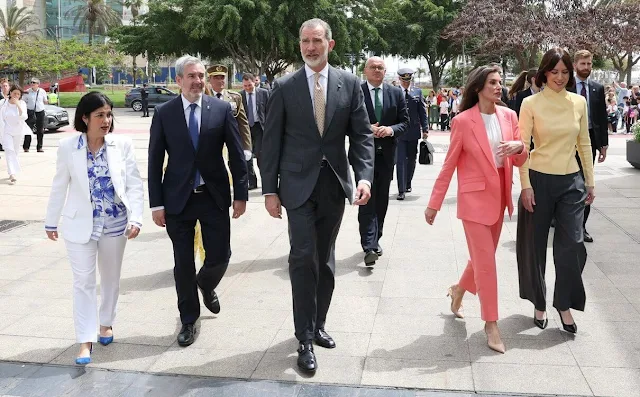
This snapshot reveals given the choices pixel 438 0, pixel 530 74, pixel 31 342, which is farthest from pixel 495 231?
pixel 438 0

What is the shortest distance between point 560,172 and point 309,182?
1714 mm

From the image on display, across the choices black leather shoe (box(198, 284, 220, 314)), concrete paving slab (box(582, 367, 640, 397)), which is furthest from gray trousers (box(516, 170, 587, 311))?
black leather shoe (box(198, 284, 220, 314))

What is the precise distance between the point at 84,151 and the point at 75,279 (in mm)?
775

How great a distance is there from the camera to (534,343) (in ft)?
15.6

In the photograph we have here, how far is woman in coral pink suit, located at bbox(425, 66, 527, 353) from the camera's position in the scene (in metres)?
4.64

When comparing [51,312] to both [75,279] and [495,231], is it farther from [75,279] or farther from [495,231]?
[495,231]

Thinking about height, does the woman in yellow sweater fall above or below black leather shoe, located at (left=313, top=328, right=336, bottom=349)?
above

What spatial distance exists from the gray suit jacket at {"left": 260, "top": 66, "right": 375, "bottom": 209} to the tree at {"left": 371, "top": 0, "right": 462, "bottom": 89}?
44.4m

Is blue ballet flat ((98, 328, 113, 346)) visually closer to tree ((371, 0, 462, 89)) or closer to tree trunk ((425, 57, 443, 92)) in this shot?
tree ((371, 0, 462, 89))

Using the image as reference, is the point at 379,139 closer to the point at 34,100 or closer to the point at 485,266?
the point at 485,266

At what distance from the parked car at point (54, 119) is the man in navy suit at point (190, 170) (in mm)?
20523

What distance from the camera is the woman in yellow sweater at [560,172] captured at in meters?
4.86

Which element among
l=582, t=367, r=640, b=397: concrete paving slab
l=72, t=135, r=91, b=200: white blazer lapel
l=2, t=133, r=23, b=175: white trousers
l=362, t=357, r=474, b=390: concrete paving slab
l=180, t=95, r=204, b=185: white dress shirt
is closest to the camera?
l=582, t=367, r=640, b=397: concrete paving slab

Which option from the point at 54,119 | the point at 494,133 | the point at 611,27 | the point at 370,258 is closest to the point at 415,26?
the point at 611,27
